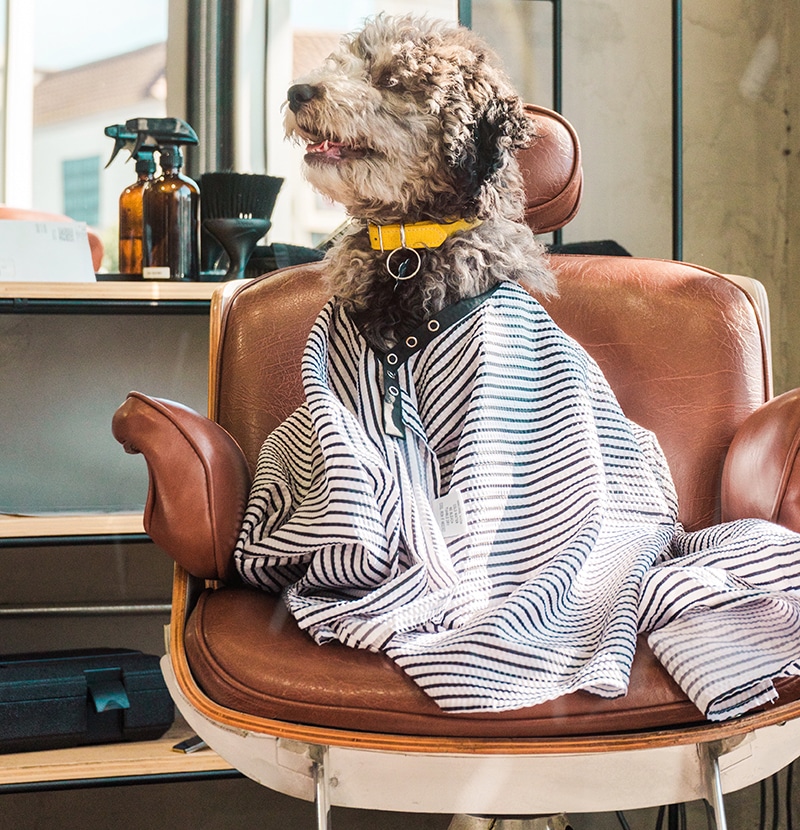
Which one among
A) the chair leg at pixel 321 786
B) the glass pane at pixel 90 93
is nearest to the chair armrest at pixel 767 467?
the chair leg at pixel 321 786

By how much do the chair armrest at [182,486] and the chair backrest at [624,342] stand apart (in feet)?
0.96

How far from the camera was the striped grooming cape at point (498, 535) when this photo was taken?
33.0 inches

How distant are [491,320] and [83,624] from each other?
1.17m

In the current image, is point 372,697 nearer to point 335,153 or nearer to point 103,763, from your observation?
point 335,153

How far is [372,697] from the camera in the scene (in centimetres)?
83

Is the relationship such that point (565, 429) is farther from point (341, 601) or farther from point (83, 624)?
point (83, 624)

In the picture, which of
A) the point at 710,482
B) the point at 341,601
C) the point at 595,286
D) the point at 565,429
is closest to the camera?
the point at 341,601

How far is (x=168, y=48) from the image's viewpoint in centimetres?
193

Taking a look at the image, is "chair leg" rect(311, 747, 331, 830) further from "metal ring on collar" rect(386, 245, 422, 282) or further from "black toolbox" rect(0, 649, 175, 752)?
"black toolbox" rect(0, 649, 175, 752)

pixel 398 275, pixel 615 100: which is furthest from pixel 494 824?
pixel 615 100

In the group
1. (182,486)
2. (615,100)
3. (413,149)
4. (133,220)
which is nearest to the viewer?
(182,486)

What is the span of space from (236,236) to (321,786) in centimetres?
117

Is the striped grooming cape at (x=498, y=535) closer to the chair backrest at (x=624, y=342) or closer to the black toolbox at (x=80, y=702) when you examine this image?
the chair backrest at (x=624, y=342)

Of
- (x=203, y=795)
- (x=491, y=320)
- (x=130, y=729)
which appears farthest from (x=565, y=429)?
(x=203, y=795)
